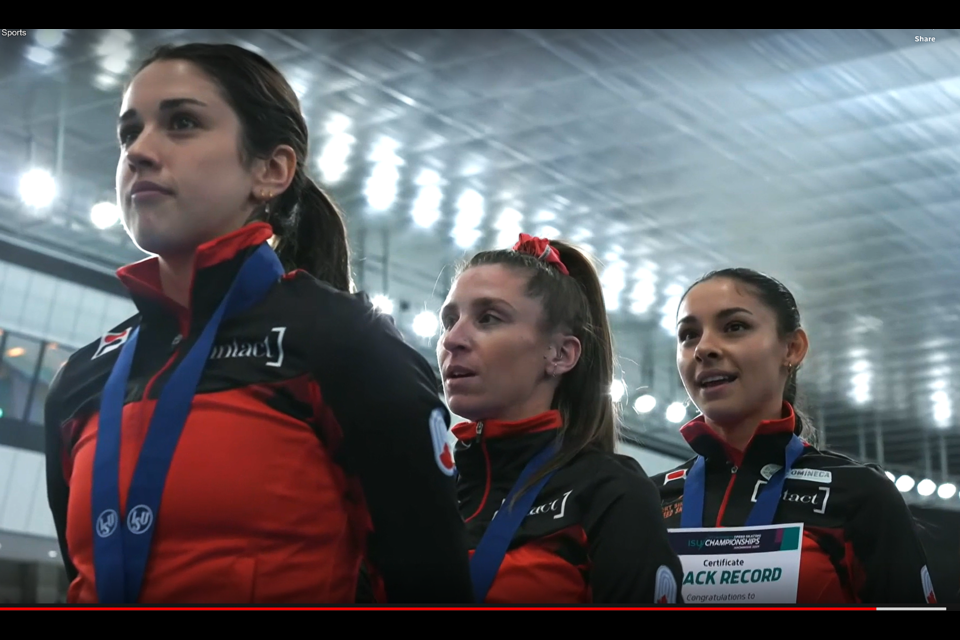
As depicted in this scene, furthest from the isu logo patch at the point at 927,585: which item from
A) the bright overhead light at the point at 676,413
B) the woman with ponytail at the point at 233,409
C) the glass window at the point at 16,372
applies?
the bright overhead light at the point at 676,413

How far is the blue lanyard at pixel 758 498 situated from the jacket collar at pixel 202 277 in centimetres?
134

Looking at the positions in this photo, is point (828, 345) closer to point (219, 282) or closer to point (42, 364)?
point (42, 364)

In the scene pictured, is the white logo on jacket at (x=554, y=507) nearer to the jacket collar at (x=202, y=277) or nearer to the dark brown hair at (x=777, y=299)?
the jacket collar at (x=202, y=277)

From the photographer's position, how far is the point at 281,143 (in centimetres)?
177

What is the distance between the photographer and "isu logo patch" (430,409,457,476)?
1.60 meters

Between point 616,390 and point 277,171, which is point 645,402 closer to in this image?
point 616,390

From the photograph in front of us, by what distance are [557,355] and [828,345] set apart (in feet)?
33.2

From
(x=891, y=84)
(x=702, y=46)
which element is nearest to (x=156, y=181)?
(x=702, y=46)

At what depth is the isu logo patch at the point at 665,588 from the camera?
6.48 ft

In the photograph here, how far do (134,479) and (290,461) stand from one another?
20 centimetres

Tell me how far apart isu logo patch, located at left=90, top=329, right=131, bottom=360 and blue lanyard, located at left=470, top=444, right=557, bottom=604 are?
0.68 m

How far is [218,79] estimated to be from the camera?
1729 millimetres

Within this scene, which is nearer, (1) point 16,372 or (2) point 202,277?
(2) point 202,277

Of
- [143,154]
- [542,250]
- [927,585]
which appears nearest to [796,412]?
[927,585]
